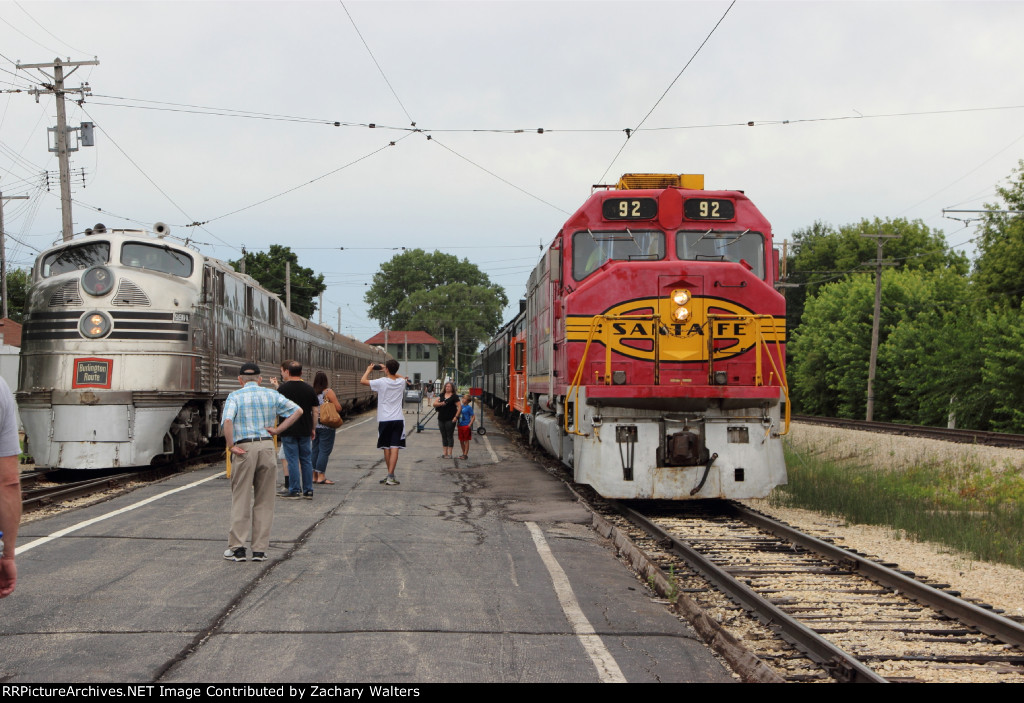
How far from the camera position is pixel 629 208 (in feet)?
39.6

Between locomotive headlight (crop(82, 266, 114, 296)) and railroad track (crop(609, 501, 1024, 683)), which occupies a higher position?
locomotive headlight (crop(82, 266, 114, 296))

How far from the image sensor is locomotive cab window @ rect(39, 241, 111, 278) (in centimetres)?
1477

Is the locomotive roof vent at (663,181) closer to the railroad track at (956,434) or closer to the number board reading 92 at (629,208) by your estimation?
the number board reading 92 at (629,208)

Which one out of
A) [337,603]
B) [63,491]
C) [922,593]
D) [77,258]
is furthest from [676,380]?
[77,258]

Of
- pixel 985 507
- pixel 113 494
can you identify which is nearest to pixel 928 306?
pixel 985 507

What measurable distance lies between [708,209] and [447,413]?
8582mm

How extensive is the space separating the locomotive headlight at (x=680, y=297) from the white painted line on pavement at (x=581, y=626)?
3593 mm

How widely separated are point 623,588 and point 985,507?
8.96 metres

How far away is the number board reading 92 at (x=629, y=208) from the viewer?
39.4ft

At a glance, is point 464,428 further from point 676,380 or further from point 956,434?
point 956,434

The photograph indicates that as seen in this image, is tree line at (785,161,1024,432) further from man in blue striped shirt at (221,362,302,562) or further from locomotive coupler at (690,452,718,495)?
man in blue striped shirt at (221,362,302,562)

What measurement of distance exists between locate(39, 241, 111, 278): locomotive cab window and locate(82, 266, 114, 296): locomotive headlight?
0.21 meters

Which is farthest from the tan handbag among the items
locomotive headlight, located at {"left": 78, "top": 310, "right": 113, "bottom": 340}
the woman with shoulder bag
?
locomotive headlight, located at {"left": 78, "top": 310, "right": 113, "bottom": 340}

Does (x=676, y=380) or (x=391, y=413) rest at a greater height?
(x=676, y=380)
